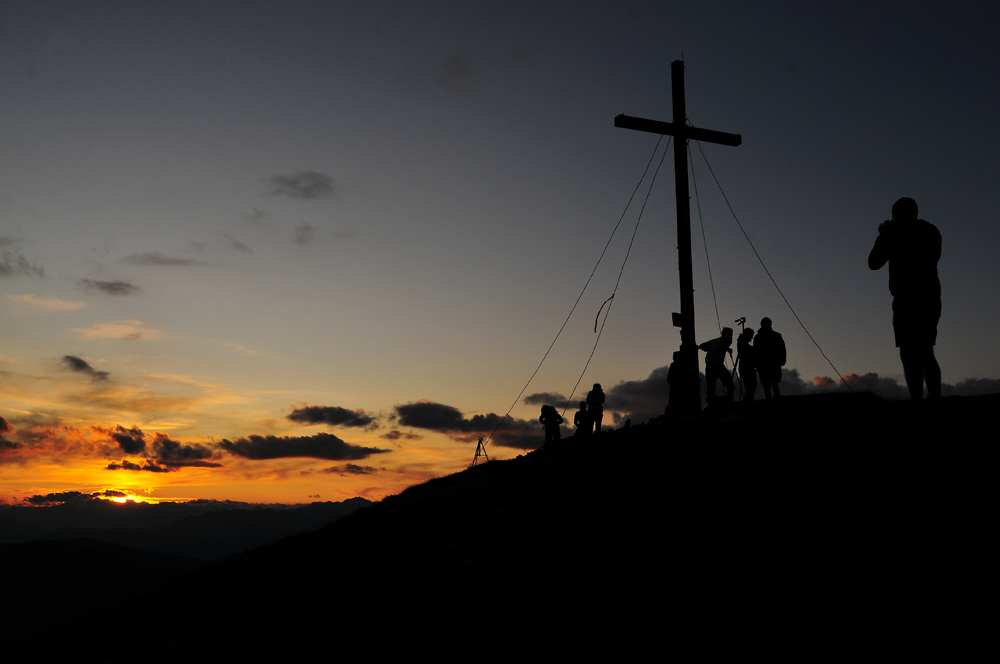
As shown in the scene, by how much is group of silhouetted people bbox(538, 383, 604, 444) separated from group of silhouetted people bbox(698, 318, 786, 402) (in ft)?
11.3

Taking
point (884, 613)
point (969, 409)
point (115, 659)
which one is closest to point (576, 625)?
point (884, 613)

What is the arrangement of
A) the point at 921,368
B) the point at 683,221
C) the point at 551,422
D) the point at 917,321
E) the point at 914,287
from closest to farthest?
the point at 917,321
the point at 914,287
the point at 921,368
the point at 683,221
the point at 551,422

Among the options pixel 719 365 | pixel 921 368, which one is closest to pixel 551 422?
pixel 719 365

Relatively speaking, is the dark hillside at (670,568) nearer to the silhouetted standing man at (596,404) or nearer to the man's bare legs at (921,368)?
the man's bare legs at (921,368)

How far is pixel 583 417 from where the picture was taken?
1802 cm

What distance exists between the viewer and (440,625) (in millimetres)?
6809

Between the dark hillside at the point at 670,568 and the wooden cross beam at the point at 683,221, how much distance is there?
497 cm

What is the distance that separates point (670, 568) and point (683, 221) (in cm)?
1208

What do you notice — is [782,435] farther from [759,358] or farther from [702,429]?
[759,358]

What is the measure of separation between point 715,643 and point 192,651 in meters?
5.90

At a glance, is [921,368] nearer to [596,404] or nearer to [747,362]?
[747,362]

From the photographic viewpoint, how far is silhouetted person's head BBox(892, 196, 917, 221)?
26.2 feet

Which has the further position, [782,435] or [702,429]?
[702,429]

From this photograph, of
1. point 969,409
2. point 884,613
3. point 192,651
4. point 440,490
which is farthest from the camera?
point 440,490
